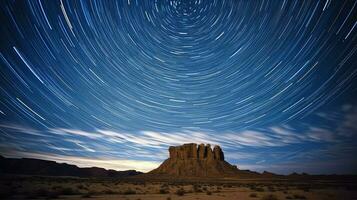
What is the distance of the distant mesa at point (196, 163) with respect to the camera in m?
132

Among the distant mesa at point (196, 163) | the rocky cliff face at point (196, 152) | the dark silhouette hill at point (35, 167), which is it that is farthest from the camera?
the rocky cliff face at point (196, 152)

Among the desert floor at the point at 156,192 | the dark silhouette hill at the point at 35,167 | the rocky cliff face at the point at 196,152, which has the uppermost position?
the rocky cliff face at the point at 196,152

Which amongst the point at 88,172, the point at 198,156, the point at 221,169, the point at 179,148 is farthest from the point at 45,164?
the point at 221,169

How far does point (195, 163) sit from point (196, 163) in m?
0.74

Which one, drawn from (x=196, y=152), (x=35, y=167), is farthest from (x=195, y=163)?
(x=35, y=167)

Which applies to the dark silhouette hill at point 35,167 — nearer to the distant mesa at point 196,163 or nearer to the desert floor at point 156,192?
the distant mesa at point 196,163

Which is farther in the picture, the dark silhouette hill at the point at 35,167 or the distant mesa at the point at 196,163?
the dark silhouette hill at the point at 35,167

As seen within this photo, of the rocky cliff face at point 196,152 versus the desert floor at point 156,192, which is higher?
the rocky cliff face at point 196,152

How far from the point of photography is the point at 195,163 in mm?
143125

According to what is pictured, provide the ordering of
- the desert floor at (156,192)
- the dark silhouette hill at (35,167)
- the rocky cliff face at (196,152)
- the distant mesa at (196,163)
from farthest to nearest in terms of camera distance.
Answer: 1. the rocky cliff face at (196,152)
2. the dark silhouette hill at (35,167)
3. the distant mesa at (196,163)
4. the desert floor at (156,192)

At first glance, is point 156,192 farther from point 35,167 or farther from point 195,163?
point 35,167

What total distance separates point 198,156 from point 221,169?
21020 mm

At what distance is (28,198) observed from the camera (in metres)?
16.5

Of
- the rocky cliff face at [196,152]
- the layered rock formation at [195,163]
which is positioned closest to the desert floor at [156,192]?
the layered rock formation at [195,163]
